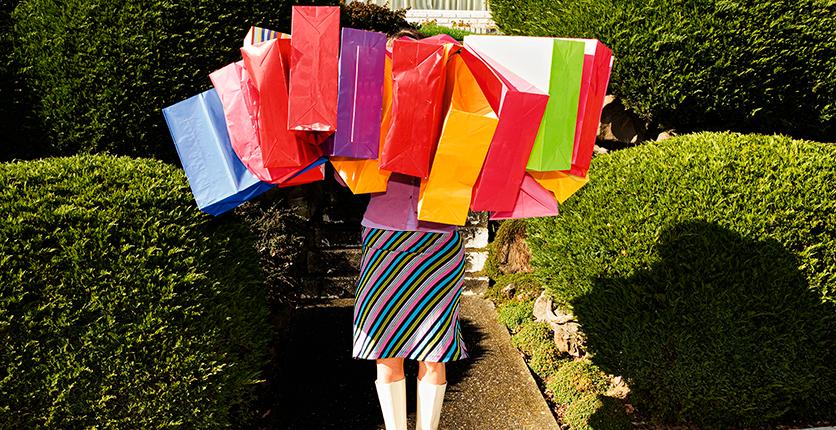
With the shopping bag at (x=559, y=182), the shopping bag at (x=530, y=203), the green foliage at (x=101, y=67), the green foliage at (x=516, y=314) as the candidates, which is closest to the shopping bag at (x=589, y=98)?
the shopping bag at (x=559, y=182)

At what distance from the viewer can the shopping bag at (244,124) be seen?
184 cm

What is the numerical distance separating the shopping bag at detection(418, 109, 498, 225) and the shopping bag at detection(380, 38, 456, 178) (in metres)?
0.06

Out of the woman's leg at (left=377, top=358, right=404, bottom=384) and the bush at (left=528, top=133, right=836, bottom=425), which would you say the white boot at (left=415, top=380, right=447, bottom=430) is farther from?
the bush at (left=528, top=133, right=836, bottom=425)

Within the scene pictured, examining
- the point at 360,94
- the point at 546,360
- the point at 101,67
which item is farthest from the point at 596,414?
the point at 101,67

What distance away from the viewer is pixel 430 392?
2.52 meters

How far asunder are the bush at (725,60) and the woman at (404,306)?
2.38 meters

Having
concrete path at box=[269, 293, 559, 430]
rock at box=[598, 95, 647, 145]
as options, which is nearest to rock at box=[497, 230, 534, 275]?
concrete path at box=[269, 293, 559, 430]

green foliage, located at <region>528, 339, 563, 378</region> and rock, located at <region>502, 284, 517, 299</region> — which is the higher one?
rock, located at <region>502, 284, 517, 299</region>

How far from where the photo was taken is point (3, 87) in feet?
10.9

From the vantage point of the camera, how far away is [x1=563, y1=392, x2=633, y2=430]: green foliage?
3275 millimetres

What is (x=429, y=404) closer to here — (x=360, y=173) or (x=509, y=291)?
(x=360, y=173)

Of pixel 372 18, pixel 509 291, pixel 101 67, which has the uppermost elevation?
pixel 372 18

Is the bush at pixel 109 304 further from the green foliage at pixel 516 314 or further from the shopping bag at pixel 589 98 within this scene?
the green foliage at pixel 516 314

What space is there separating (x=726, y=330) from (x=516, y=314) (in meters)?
2.04
